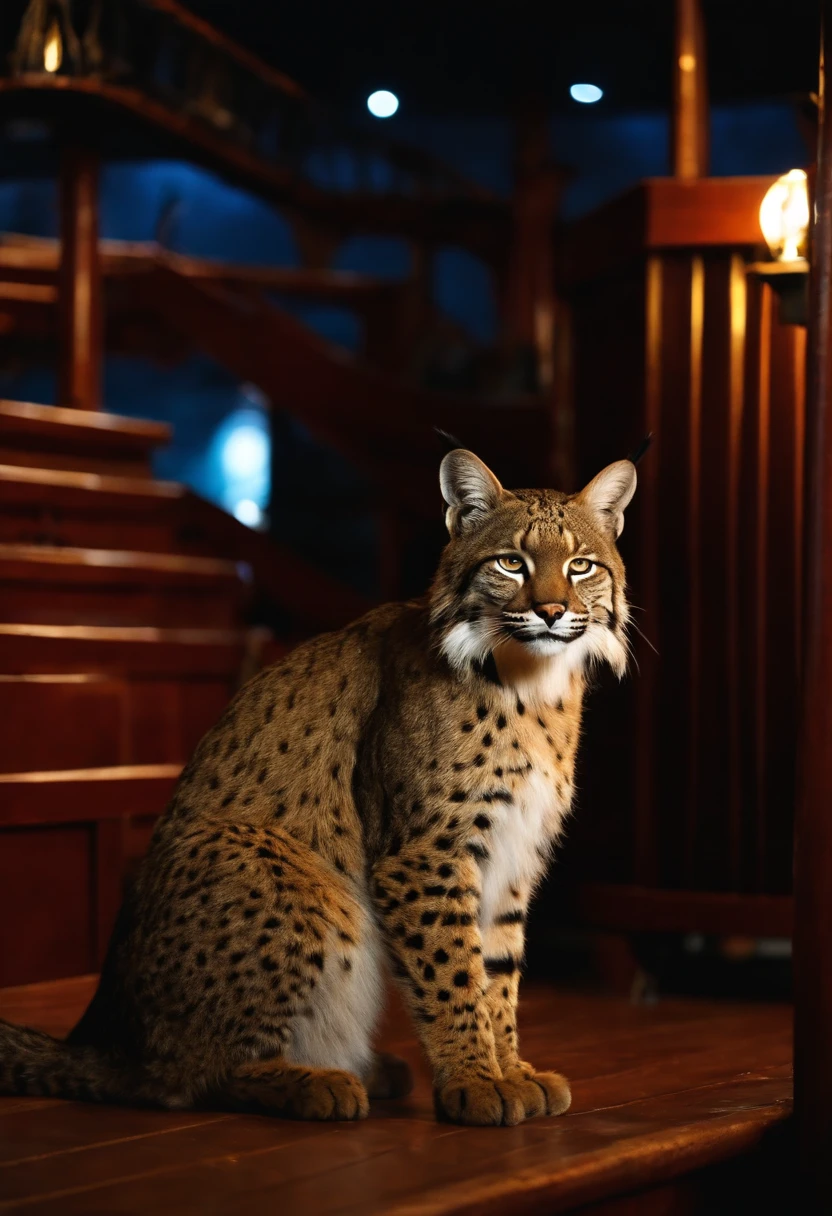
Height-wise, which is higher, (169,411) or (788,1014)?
(169,411)

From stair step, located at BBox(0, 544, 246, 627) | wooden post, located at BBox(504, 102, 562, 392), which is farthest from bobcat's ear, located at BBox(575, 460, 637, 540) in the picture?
wooden post, located at BBox(504, 102, 562, 392)

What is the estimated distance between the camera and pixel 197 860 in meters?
2.79

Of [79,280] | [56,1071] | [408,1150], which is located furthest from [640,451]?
[79,280]

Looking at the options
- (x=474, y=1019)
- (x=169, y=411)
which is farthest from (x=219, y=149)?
(x=169, y=411)

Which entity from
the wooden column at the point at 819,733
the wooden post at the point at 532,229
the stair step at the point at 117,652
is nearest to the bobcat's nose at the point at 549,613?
the wooden column at the point at 819,733

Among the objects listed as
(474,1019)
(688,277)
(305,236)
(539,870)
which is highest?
(305,236)

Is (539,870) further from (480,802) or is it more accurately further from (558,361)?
(558,361)

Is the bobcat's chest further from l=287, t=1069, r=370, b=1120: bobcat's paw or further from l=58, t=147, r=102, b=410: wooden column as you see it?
l=58, t=147, r=102, b=410: wooden column

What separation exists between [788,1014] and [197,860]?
187 cm

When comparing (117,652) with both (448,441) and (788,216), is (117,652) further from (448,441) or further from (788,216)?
(788,216)

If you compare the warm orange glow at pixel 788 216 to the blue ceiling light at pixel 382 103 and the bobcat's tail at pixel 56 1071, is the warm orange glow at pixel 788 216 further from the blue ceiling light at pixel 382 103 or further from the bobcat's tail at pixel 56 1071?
the blue ceiling light at pixel 382 103

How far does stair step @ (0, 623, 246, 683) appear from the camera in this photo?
4.29 metres

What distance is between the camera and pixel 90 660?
4.45m

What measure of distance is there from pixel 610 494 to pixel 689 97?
2.07 metres
